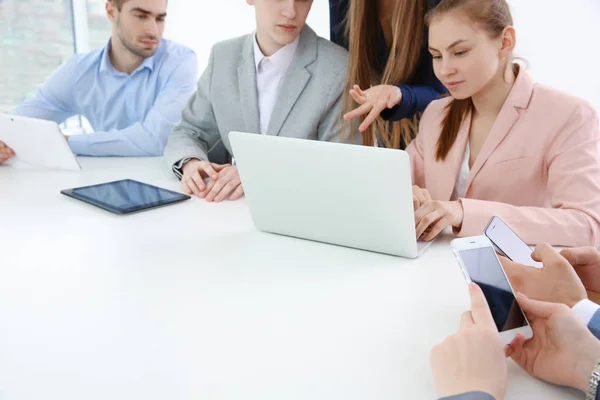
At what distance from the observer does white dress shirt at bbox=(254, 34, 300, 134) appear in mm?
1772

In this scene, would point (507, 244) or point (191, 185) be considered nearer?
point (507, 244)

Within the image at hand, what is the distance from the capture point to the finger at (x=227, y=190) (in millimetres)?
1497

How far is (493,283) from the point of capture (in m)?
0.78

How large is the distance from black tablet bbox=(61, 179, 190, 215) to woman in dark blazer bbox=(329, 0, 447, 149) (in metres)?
0.53

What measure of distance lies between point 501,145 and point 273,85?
2.39 ft

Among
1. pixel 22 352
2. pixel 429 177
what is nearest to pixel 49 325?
pixel 22 352

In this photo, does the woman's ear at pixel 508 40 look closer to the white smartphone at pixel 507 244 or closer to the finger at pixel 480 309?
the white smartphone at pixel 507 244

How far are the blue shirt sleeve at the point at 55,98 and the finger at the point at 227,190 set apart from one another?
116 centimetres

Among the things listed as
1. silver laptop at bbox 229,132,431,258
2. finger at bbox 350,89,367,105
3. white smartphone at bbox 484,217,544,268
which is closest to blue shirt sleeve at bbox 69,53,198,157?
finger at bbox 350,89,367,105

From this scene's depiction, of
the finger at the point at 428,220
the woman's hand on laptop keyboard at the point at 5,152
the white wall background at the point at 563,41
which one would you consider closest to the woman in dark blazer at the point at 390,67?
the finger at the point at 428,220

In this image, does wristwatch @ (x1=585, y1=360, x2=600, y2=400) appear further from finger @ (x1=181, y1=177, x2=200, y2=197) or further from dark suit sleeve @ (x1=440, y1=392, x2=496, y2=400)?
finger @ (x1=181, y1=177, x2=200, y2=197)

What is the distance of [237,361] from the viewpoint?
0.76 metres

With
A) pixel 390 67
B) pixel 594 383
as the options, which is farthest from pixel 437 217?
pixel 390 67

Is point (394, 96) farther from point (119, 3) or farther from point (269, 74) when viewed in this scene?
point (119, 3)
